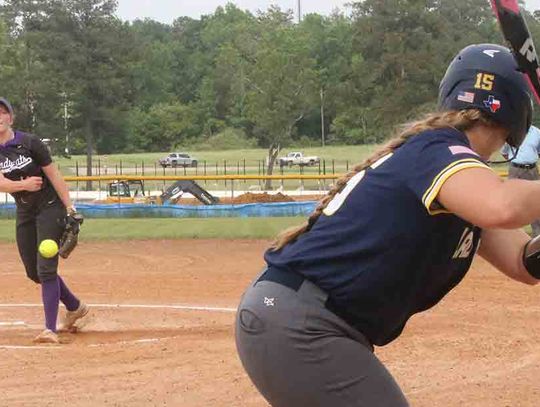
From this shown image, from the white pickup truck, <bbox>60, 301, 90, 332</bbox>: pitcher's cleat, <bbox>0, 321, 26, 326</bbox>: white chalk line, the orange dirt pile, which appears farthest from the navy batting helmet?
the white pickup truck

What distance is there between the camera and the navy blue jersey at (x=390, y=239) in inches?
103

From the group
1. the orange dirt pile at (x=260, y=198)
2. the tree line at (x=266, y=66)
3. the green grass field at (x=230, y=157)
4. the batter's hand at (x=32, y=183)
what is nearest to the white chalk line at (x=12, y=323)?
the batter's hand at (x=32, y=183)

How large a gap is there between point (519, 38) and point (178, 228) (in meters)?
13.1

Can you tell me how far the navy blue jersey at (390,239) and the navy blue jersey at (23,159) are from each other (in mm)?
5136

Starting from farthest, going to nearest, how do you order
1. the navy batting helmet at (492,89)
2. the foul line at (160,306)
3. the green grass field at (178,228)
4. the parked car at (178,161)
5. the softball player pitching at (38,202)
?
the parked car at (178,161), the green grass field at (178,228), the foul line at (160,306), the softball player pitching at (38,202), the navy batting helmet at (492,89)

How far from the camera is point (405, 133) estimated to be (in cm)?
279

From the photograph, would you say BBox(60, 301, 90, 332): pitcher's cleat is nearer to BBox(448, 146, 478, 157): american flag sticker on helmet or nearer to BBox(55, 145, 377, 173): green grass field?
BBox(448, 146, 478, 157): american flag sticker on helmet

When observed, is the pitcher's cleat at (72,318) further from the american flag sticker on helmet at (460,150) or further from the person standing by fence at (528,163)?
the person standing by fence at (528,163)

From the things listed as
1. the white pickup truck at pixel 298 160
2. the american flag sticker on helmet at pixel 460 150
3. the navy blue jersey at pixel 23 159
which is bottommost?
the white pickup truck at pixel 298 160

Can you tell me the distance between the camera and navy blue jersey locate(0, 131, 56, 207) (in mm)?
7570

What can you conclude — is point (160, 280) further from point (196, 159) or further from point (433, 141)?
point (196, 159)

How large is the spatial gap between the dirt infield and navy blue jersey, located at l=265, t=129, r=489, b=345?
2872 millimetres

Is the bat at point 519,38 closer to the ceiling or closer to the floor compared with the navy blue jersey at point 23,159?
closer to the ceiling

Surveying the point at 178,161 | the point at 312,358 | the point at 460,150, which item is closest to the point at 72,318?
the point at 312,358
